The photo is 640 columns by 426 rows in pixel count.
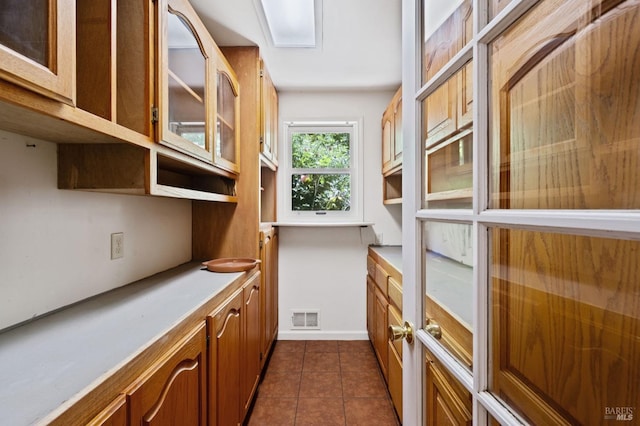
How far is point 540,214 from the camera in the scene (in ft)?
1.38

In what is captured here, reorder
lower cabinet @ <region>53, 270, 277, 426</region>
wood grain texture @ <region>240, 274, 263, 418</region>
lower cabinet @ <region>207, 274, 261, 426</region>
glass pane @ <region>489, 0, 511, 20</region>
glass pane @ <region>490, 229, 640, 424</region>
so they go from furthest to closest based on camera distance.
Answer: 1. wood grain texture @ <region>240, 274, 263, 418</region>
2. lower cabinet @ <region>207, 274, 261, 426</region>
3. lower cabinet @ <region>53, 270, 277, 426</region>
4. glass pane @ <region>489, 0, 511, 20</region>
5. glass pane @ <region>490, 229, 640, 424</region>

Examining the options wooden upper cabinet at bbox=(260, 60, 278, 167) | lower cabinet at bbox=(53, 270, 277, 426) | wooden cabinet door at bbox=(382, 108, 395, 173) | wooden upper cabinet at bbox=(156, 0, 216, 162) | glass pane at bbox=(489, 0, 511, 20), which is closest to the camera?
glass pane at bbox=(489, 0, 511, 20)

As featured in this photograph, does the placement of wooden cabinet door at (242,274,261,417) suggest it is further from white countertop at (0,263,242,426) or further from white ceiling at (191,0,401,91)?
white ceiling at (191,0,401,91)

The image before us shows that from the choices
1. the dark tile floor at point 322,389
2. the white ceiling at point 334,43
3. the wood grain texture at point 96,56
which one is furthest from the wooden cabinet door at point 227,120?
the dark tile floor at point 322,389

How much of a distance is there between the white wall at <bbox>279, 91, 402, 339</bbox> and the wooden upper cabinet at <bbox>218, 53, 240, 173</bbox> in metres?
0.97

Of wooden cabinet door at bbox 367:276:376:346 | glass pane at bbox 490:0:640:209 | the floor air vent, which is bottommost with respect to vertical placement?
the floor air vent

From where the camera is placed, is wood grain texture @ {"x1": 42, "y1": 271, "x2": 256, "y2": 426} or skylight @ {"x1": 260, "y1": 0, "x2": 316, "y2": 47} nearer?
wood grain texture @ {"x1": 42, "y1": 271, "x2": 256, "y2": 426}

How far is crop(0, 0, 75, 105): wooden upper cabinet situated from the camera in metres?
0.56

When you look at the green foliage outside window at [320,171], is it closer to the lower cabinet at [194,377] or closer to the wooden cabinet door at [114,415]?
the lower cabinet at [194,377]

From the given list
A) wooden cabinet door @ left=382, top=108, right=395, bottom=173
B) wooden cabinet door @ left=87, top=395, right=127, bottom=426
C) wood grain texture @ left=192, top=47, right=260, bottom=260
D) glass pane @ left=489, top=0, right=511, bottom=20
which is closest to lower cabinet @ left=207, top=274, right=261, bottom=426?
wood grain texture @ left=192, top=47, right=260, bottom=260

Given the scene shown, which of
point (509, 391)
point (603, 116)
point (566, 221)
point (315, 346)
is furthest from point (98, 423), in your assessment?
point (315, 346)

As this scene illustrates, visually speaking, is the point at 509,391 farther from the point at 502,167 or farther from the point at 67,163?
the point at 67,163

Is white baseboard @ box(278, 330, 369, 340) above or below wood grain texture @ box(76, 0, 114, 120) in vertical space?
→ below

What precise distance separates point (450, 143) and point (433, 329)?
0.49m
